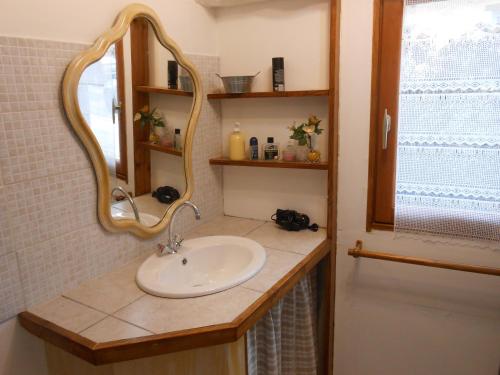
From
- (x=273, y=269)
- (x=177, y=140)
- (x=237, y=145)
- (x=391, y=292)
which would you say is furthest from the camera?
(x=237, y=145)

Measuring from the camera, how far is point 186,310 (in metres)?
1.27

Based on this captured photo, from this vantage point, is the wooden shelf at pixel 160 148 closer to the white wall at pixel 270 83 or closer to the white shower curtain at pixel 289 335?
the white wall at pixel 270 83

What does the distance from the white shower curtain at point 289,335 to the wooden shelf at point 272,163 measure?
1.54 feet

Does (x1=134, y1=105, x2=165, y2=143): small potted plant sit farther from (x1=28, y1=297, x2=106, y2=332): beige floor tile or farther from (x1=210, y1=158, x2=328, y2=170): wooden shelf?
(x1=28, y1=297, x2=106, y2=332): beige floor tile

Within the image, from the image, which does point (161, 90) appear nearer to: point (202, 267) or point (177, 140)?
point (177, 140)

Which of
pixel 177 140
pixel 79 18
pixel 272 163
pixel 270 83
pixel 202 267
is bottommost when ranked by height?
pixel 202 267

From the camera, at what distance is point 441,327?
70.9 inches

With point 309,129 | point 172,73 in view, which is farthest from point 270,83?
point 172,73

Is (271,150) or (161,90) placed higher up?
(161,90)

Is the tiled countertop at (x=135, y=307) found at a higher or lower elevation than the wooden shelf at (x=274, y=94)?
lower

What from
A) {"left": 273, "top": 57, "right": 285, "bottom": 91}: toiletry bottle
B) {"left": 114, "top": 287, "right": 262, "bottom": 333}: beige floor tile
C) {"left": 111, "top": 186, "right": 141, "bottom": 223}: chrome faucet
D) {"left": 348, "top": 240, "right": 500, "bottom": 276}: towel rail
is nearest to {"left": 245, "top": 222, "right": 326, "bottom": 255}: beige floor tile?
{"left": 348, "top": 240, "right": 500, "bottom": 276}: towel rail

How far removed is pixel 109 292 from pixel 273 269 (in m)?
0.56

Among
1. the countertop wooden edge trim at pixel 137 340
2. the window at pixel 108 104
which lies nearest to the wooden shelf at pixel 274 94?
the window at pixel 108 104

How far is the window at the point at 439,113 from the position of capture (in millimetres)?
1471
